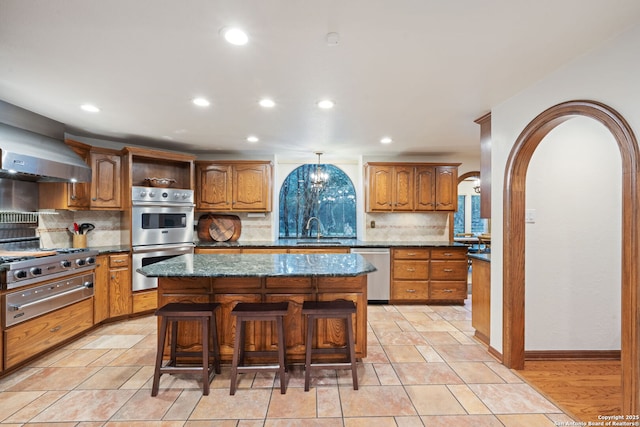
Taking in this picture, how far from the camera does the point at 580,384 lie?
7.66 feet

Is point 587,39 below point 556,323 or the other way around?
the other way around

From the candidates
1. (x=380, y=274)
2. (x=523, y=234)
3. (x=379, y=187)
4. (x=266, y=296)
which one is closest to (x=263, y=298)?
(x=266, y=296)

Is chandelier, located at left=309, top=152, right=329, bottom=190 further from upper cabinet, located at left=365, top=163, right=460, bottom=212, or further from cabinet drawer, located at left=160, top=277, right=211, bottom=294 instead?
cabinet drawer, located at left=160, top=277, right=211, bottom=294

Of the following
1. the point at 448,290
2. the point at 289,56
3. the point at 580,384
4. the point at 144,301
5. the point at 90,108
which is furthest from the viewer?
the point at 448,290

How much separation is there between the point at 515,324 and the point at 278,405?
2048 mm

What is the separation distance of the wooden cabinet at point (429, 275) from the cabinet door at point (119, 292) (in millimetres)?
3544

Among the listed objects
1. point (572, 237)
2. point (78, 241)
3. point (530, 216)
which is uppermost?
point (530, 216)

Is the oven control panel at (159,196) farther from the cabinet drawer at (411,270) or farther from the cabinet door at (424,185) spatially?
the cabinet door at (424,185)

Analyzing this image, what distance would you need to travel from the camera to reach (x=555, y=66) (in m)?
2.08

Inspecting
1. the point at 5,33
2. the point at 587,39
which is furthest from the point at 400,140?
the point at 5,33

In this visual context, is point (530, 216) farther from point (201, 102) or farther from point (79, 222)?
point (79, 222)

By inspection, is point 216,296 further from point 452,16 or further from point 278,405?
point 452,16

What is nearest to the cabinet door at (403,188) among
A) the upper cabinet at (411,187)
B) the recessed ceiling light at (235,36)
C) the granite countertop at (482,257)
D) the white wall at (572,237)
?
the upper cabinet at (411,187)

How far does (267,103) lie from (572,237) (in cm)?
299
